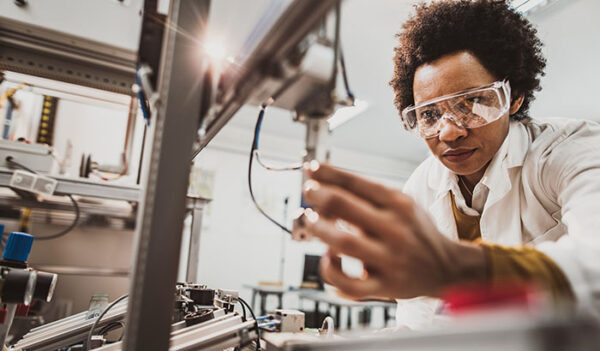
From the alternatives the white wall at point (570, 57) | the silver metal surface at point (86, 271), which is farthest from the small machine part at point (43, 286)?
the white wall at point (570, 57)

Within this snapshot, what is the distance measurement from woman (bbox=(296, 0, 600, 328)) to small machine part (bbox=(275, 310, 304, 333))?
429 mm

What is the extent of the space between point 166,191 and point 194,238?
134 cm

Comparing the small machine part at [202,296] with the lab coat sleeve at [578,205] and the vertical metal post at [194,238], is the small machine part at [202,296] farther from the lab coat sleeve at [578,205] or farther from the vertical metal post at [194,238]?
the lab coat sleeve at [578,205]

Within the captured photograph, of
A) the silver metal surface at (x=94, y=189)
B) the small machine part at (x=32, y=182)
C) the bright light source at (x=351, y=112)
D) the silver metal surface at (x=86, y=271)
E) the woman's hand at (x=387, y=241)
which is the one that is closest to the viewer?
the woman's hand at (x=387, y=241)

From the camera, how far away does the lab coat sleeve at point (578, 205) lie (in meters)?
0.45

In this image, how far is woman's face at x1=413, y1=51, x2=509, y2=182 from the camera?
1056 mm

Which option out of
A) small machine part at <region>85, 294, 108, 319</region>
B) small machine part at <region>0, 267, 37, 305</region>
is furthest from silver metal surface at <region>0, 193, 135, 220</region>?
small machine part at <region>0, 267, 37, 305</region>

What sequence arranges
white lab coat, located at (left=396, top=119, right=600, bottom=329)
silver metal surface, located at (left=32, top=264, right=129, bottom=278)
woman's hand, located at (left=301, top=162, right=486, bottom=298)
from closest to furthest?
1. woman's hand, located at (left=301, top=162, right=486, bottom=298)
2. white lab coat, located at (left=396, top=119, right=600, bottom=329)
3. silver metal surface, located at (left=32, top=264, right=129, bottom=278)

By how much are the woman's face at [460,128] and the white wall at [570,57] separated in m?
2.02

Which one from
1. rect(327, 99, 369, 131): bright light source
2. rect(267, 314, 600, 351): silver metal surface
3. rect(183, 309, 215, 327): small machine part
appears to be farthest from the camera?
rect(327, 99, 369, 131): bright light source

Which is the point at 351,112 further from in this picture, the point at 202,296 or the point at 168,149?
the point at 168,149

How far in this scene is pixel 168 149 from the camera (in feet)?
1.79

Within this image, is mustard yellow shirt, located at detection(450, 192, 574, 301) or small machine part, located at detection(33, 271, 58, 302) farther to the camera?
small machine part, located at detection(33, 271, 58, 302)

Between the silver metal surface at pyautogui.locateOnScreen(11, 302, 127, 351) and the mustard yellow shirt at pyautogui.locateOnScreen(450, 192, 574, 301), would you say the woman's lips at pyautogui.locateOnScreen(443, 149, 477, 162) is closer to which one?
the mustard yellow shirt at pyautogui.locateOnScreen(450, 192, 574, 301)
